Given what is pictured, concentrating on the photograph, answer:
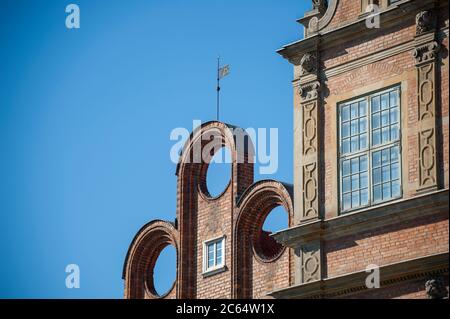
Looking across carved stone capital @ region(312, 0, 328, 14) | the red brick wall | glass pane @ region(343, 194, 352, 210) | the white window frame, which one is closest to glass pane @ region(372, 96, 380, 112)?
glass pane @ region(343, 194, 352, 210)

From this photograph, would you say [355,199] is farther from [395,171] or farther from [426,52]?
[426,52]

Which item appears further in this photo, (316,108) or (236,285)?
(236,285)

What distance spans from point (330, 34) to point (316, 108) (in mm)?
1423

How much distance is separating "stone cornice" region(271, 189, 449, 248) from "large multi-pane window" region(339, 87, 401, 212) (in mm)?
316

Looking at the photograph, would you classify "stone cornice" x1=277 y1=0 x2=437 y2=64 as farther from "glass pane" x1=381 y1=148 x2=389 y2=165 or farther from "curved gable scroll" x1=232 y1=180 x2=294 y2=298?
"curved gable scroll" x1=232 y1=180 x2=294 y2=298

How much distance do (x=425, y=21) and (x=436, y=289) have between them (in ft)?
16.4

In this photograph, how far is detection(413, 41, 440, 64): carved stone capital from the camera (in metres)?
36.9

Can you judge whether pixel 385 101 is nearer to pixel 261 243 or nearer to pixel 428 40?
pixel 428 40

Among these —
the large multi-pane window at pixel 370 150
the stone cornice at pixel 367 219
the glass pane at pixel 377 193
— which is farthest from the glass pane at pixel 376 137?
the stone cornice at pixel 367 219

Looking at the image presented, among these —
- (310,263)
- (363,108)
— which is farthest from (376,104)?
(310,263)

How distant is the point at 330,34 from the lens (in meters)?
38.8
